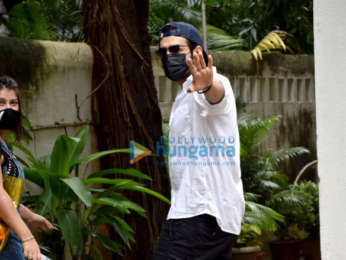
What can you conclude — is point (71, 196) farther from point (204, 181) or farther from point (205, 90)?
point (205, 90)

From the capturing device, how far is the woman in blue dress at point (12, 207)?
9.84 ft

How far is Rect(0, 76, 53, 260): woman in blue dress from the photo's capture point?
9.84ft

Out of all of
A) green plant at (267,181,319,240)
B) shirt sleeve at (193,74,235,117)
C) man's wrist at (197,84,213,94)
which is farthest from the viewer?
green plant at (267,181,319,240)

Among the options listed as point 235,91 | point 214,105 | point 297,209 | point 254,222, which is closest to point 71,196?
point 254,222

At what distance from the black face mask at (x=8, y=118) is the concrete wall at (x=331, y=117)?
4.54 ft

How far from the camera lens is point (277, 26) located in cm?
962

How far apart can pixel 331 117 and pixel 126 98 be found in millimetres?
3220

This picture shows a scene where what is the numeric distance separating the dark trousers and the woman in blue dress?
616 millimetres

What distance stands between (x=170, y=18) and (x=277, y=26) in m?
1.74

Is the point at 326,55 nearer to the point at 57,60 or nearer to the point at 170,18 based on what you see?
the point at 57,60

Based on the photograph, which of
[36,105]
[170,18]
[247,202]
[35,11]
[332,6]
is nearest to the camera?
[332,6]

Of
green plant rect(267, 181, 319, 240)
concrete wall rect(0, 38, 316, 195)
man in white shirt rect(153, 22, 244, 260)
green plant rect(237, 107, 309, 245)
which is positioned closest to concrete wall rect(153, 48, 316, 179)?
concrete wall rect(0, 38, 316, 195)

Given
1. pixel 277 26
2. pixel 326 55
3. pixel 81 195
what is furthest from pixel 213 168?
pixel 277 26

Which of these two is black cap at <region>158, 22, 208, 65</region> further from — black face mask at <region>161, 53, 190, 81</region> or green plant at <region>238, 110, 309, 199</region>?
green plant at <region>238, 110, 309, 199</region>
